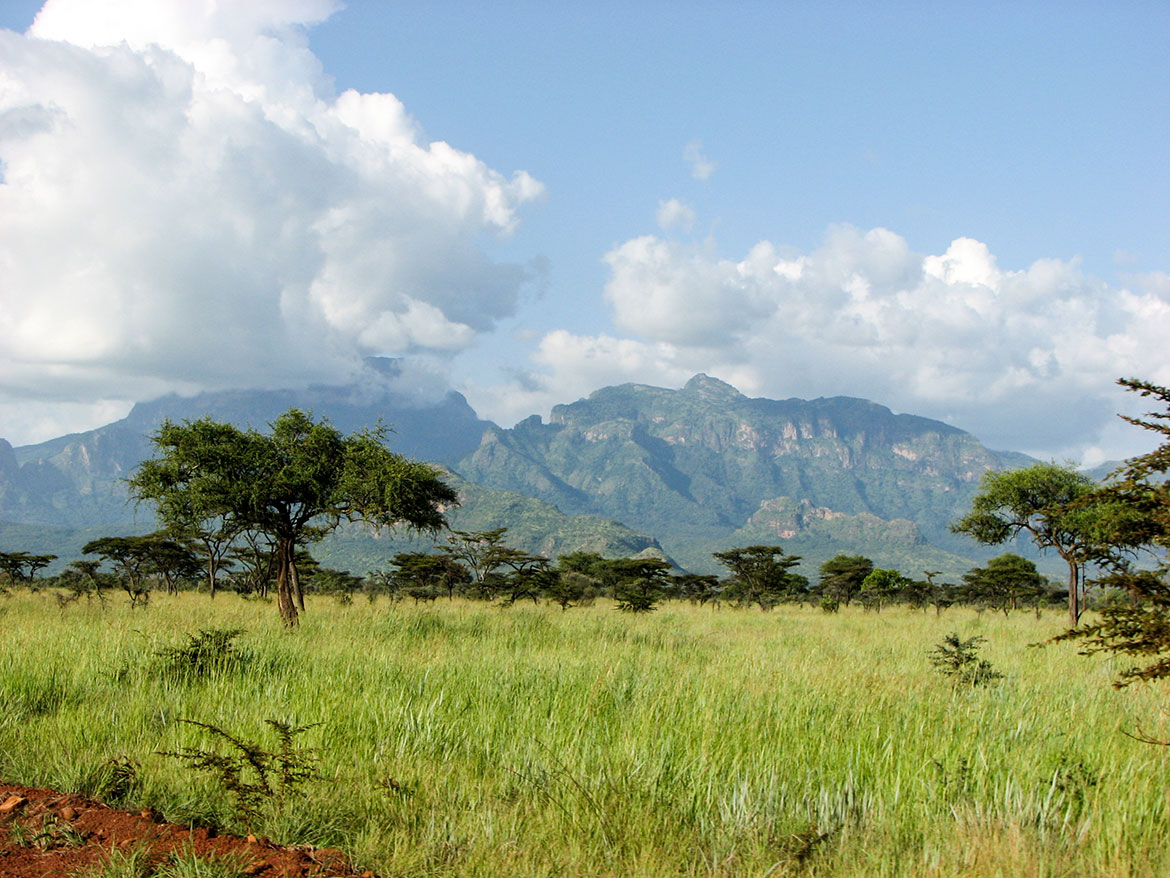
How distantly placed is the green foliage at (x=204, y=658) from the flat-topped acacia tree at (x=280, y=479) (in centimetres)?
830

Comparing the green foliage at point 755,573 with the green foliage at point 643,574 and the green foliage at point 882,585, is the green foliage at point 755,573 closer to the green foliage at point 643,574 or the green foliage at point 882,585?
the green foliage at point 643,574

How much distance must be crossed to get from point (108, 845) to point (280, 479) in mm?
14691

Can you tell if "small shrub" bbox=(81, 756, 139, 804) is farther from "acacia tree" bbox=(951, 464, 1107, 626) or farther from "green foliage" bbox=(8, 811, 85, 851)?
"acacia tree" bbox=(951, 464, 1107, 626)

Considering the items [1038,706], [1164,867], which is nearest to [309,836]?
[1164,867]

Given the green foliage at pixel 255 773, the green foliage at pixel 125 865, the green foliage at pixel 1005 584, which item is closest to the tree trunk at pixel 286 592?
the green foliage at pixel 255 773

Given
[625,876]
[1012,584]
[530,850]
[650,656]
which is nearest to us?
[625,876]

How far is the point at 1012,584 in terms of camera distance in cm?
5044

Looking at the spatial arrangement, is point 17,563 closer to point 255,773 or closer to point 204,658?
point 204,658

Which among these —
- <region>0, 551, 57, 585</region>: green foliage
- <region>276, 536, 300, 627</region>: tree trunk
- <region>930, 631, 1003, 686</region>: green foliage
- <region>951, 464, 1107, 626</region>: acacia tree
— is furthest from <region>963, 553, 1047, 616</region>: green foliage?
<region>0, 551, 57, 585</region>: green foliage

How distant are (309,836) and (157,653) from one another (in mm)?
5172

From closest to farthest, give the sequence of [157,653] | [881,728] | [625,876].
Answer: [625,876]
[881,728]
[157,653]

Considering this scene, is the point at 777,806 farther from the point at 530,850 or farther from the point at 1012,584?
the point at 1012,584

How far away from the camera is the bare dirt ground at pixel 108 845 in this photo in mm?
3699

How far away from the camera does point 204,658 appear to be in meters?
8.73
